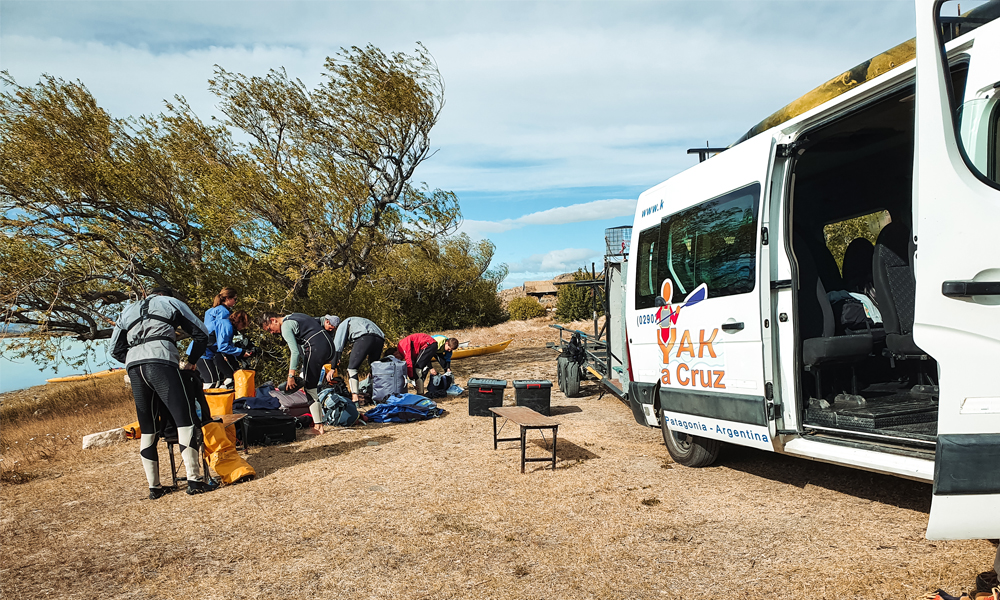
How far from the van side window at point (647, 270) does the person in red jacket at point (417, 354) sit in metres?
5.51

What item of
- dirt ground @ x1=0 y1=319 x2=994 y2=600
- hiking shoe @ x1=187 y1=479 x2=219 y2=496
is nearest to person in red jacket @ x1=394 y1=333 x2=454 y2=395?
dirt ground @ x1=0 y1=319 x2=994 y2=600

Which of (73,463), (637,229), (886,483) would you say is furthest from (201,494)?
(886,483)

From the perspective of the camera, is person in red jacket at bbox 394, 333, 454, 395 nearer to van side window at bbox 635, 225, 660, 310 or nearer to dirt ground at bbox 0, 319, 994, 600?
dirt ground at bbox 0, 319, 994, 600

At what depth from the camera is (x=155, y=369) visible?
5164mm

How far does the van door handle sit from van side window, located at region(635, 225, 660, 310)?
9.94 feet

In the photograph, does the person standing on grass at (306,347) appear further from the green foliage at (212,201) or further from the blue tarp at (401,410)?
the green foliage at (212,201)

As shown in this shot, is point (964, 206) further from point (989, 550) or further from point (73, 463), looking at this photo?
point (73, 463)

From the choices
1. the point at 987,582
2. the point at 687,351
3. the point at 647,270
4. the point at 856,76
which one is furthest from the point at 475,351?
the point at 987,582

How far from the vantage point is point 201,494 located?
17.9 feet

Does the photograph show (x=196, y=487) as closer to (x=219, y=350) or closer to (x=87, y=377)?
(x=219, y=350)

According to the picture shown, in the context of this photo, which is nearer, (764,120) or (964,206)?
(964,206)

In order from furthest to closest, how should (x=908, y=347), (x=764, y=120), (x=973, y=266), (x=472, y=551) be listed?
(x=764, y=120) < (x=908, y=347) < (x=472, y=551) < (x=973, y=266)

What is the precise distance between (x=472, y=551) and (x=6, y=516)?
4137 millimetres

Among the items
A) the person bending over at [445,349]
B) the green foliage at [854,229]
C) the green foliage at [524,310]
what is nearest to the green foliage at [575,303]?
the green foliage at [524,310]
